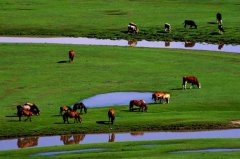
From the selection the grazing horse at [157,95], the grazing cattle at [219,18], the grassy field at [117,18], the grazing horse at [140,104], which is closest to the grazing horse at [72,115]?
the grazing horse at [140,104]

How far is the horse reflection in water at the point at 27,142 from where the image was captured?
136 ft

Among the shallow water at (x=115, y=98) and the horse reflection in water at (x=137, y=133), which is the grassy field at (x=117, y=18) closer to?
the shallow water at (x=115, y=98)

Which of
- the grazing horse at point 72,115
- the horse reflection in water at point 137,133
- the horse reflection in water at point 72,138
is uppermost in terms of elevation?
the grazing horse at point 72,115

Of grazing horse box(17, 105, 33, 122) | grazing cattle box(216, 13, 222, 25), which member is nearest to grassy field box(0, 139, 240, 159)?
grazing horse box(17, 105, 33, 122)

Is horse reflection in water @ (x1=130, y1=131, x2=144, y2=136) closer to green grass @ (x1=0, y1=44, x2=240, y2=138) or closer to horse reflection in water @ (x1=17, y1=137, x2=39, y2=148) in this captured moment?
green grass @ (x1=0, y1=44, x2=240, y2=138)

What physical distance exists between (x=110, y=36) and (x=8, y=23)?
38.9 feet

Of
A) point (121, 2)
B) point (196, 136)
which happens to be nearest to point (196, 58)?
point (196, 136)

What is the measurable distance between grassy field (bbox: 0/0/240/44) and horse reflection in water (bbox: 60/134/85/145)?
3385cm

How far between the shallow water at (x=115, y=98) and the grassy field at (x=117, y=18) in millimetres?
23746

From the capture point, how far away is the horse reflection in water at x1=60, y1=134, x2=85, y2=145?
4200 cm

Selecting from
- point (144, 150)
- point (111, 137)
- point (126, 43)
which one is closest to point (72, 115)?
point (111, 137)

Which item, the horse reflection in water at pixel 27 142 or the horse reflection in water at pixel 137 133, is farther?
the horse reflection in water at pixel 137 133

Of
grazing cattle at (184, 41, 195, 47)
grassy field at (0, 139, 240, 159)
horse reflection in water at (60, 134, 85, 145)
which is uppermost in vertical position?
grazing cattle at (184, 41, 195, 47)

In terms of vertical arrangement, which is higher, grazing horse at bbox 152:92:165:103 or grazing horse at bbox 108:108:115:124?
grazing horse at bbox 152:92:165:103
